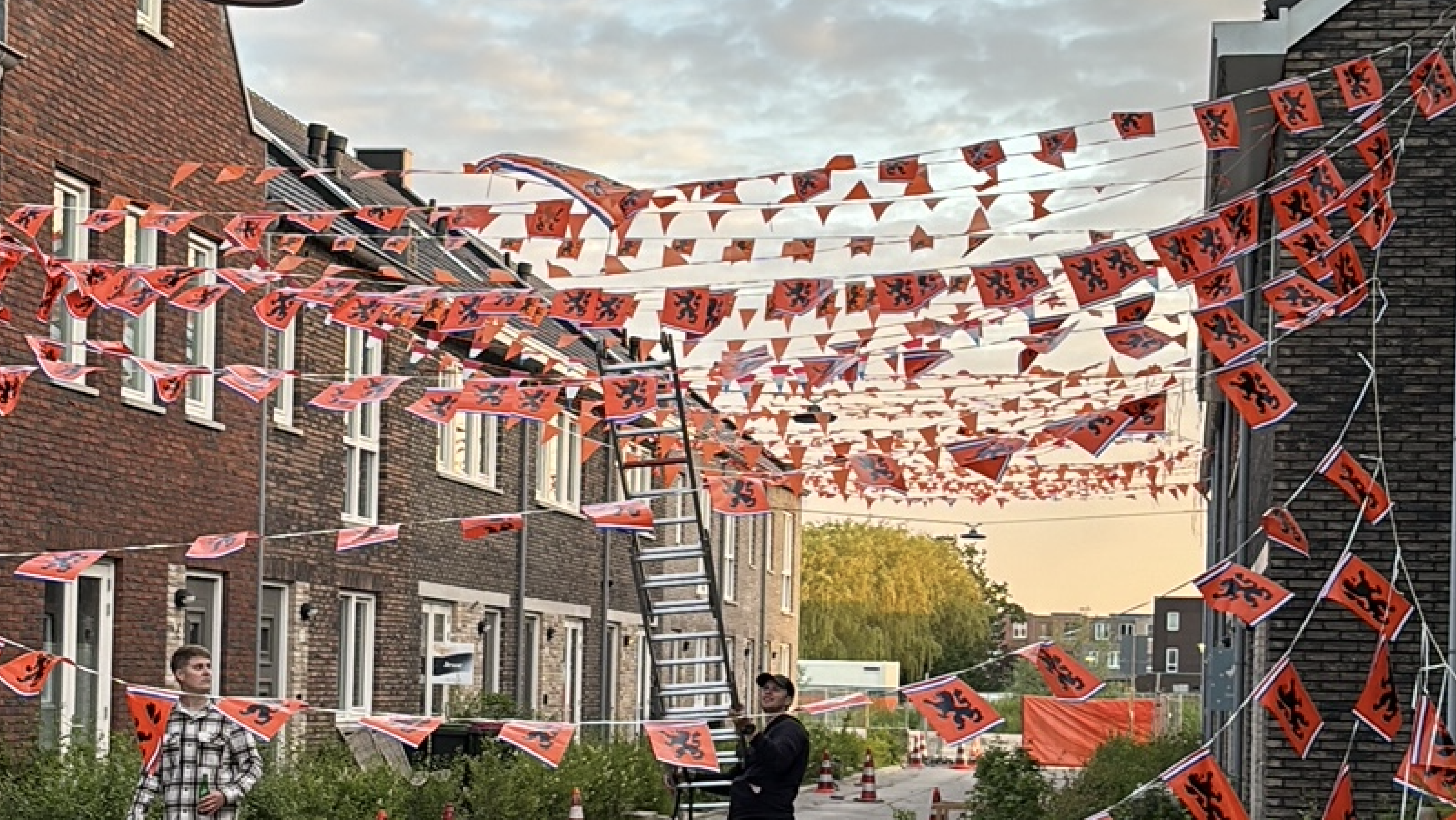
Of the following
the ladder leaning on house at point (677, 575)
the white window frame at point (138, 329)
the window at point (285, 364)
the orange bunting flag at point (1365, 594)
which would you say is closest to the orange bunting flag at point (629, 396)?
the ladder leaning on house at point (677, 575)

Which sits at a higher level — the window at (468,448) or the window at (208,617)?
the window at (468,448)

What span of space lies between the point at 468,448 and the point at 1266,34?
16.4 meters

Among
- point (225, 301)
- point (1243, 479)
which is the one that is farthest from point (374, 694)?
point (1243, 479)

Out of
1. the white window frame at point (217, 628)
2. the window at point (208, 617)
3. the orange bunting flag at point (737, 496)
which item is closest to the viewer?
the orange bunting flag at point (737, 496)

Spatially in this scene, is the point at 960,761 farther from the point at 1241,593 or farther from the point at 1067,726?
the point at 1241,593

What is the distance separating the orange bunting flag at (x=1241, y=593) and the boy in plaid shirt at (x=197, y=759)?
15.4 ft

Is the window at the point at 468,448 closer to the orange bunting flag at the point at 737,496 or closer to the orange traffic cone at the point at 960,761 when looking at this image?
the orange bunting flag at the point at 737,496

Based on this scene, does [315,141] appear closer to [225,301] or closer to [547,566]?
[547,566]

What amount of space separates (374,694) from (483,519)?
47.5 feet

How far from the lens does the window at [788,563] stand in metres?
54.2

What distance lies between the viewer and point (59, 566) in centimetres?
1188

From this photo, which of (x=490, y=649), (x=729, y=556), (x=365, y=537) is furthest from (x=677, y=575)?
(x=729, y=556)

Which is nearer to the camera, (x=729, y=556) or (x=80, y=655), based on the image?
(x=80, y=655)

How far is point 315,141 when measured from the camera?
30.0 metres
